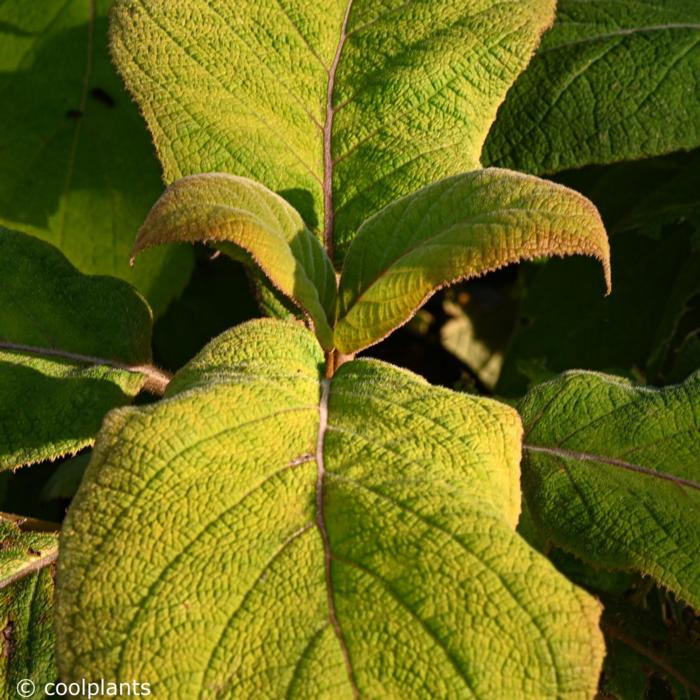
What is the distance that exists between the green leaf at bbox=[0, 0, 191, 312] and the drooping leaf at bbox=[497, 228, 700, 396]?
0.71 m

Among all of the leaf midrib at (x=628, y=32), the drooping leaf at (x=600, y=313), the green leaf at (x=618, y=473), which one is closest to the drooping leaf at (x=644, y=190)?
the drooping leaf at (x=600, y=313)

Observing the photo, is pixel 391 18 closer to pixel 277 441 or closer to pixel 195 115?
pixel 195 115

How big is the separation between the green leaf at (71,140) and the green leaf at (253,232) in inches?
27.3

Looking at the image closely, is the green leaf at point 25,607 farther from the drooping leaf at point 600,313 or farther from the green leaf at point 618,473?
the drooping leaf at point 600,313

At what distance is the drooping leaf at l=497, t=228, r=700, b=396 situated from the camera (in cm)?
207

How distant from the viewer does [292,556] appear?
0.87 metres

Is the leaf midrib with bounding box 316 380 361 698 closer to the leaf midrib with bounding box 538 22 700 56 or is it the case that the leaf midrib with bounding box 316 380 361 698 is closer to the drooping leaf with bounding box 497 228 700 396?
the leaf midrib with bounding box 538 22 700 56

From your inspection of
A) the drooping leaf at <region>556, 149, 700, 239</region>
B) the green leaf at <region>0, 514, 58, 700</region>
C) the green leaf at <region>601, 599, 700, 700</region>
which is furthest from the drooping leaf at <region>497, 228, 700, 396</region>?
the green leaf at <region>0, 514, 58, 700</region>

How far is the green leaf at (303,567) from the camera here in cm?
81

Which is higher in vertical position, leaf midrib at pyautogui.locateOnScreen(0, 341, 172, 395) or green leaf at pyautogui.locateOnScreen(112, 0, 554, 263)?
green leaf at pyautogui.locateOnScreen(112, 0, 554, 263)

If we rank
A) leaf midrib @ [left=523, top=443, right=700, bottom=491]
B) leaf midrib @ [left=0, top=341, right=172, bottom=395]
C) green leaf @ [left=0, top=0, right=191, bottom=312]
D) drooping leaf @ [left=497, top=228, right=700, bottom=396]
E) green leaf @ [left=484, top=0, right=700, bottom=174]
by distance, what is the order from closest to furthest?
leaf midrib @ [left=523, top=443, right=700, bottom=491]
leaf midrib @ [left=0, top=341, right=172, bottom=395]
green leaf @ [left=484, top=0, right=700, bottom=174]
green leaf @ [left=0, top=0, right=191, bottom=312]
drooping leaf @ [left=497, top=228, right=700, bottom=396]

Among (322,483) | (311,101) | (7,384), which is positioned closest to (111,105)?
(311,101)

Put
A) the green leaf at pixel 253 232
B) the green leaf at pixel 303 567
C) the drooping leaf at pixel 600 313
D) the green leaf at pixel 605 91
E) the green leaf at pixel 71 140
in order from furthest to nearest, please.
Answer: the drooping leaf at pixel 600 313 < the green leaf at pixel 71 140 < the green leaf at pixel 605 91 < the green leaf at pixel 253 232 < the green leaf at pixel 303 567

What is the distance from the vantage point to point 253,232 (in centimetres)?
112
